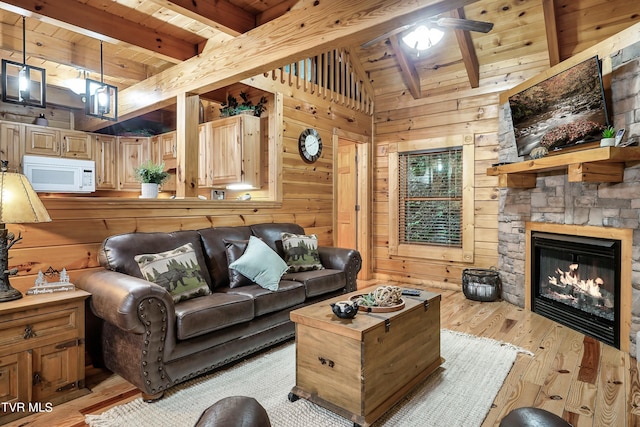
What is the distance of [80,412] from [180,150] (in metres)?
2.40

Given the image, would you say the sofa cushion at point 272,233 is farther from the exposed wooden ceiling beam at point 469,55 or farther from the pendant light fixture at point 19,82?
the exposed wooden ceiling beam at point 469,55

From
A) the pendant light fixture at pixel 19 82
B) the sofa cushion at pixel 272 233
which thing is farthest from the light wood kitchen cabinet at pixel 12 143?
the sofa cushion at pixel 272 233

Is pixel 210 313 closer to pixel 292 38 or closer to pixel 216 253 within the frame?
pixel 216 253

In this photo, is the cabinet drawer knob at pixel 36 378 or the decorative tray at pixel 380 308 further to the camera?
the decorative tray at pixel 380 308

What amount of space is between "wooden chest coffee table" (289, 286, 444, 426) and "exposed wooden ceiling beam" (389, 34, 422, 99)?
3.93m

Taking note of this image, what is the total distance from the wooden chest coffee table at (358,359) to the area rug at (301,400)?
79 mm

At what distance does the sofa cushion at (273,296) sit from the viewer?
2.88 meters

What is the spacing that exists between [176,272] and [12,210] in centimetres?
101

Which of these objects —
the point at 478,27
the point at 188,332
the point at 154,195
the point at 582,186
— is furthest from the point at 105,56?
the point at 582,186

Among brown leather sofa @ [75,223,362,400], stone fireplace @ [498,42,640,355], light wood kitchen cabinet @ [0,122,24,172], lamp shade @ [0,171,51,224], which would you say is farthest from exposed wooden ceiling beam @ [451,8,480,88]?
light wood kitchen cabinet @ [0,122,24,172]

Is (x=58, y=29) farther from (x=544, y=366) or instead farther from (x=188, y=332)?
(x=544, y=366)

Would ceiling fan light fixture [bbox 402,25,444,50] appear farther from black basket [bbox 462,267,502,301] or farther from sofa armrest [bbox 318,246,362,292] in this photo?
black basket [bbox 462,267,502,301]

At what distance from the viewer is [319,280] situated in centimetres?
348

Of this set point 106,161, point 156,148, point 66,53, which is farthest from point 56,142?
point 66,53
